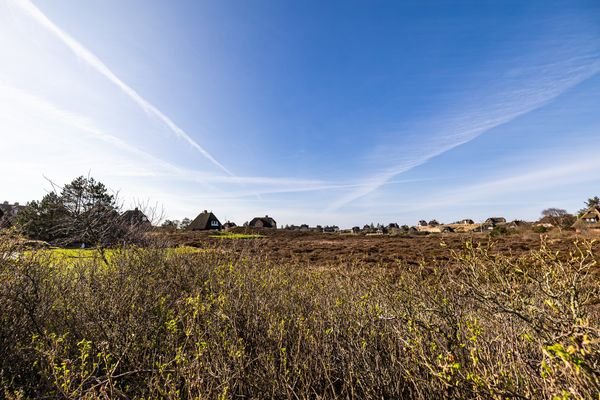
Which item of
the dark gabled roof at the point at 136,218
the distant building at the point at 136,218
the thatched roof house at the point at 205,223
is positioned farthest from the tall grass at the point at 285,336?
the thatched roof house at the point at 205,223

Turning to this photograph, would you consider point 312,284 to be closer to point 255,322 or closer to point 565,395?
point 255,322

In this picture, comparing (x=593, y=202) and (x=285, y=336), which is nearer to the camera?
(x=285, y=336)

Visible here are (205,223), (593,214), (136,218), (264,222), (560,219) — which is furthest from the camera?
(264,222)

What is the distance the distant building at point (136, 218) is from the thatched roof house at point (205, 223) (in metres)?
39.5

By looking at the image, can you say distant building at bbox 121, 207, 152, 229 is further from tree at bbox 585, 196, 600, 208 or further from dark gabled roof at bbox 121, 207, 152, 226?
tree at bbox 585, 196, 600, 208

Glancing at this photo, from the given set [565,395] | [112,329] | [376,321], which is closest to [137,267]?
[112,329]

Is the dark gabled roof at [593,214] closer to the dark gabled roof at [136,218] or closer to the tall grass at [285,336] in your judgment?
the tall grass at [285,336]

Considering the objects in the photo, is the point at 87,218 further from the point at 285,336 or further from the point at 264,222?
the point at 264,222

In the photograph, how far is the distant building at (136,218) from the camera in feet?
27.1

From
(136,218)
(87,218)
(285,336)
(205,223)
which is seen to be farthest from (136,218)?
(205,223)

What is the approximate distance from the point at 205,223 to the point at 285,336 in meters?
47.6

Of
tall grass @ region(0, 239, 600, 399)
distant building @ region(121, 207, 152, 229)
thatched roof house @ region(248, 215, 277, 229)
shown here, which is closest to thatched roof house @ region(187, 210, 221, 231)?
thatched roof house @ region(248, 215, 277, 229)

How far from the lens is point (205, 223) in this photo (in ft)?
156

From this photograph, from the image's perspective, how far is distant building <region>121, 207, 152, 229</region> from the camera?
8266 mm
